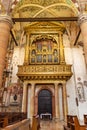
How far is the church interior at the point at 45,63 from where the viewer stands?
11469 mm

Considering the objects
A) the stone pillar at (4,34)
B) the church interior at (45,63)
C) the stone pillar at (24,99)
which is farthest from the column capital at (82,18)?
the stone pillar at (24,99)

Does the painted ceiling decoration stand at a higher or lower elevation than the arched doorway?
higher

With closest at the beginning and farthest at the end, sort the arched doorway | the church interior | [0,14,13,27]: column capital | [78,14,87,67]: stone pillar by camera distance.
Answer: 1. [78,14,87,67]: stone pillar
2. [0,14,13,27]: column capital
3. the church interior
4. the arched doorway

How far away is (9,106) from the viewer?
12.3 m

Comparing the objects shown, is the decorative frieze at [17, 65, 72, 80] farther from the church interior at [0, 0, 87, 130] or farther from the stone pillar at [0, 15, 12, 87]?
the stone pillar at [0, 15, 12, 87]

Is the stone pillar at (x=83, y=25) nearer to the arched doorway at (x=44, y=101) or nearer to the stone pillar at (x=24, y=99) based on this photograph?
the arched doorway at (x=44, y=101)

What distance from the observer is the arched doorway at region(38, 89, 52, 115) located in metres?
12.6

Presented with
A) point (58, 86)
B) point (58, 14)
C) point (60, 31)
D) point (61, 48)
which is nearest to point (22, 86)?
point (58, 86)

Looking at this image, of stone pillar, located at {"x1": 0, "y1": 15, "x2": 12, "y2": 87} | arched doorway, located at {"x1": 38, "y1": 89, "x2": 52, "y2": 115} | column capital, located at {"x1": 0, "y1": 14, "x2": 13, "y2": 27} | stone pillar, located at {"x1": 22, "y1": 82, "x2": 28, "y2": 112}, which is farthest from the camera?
arched doorway, located at {"x1": 38, "y1": 89, "x2": 52, "y2": 115}

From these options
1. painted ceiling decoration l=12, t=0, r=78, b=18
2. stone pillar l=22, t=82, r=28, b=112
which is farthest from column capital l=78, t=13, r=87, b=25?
stone pillar l=22, t=82, r=28, b=112

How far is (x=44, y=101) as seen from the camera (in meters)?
12.9

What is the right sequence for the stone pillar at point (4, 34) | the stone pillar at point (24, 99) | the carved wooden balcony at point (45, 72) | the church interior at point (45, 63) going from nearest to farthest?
the stone pillar at point (4, 34), the church interior at point (45, 63), the stone pillar at point (24, 99), the carved wooden balcony at point (45, 72)

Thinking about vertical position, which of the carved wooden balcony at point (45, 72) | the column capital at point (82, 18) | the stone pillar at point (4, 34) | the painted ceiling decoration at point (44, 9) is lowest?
the carved wooden balcony at point (45, 72)

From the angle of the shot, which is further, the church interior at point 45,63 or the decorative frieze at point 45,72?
the decorative frieze at point 45,72
